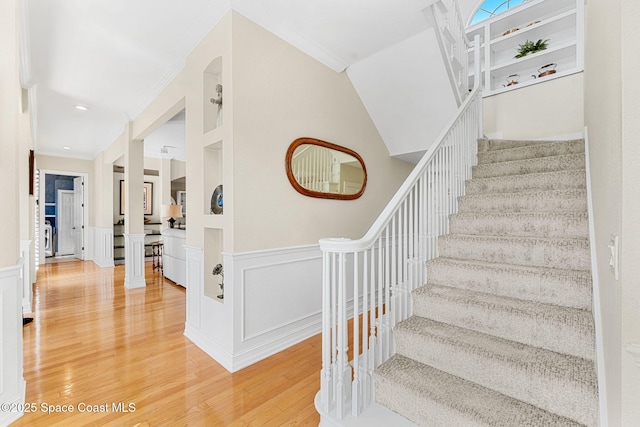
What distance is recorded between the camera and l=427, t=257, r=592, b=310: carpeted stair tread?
1.55 metres

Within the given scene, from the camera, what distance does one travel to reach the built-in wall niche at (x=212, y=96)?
8.50 ft

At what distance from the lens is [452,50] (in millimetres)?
2955

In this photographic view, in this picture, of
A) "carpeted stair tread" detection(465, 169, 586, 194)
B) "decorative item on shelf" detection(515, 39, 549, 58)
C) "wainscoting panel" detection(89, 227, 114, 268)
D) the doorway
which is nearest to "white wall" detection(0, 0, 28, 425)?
"carpeted stair tread" detection(465, 169, 586, 194)

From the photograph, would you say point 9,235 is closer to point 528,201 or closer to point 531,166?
point 528,201

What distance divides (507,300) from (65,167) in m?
8.96

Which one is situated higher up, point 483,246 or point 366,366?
point 483,246

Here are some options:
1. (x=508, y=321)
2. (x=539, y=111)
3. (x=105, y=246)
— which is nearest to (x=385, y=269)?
(x=508, y=321)

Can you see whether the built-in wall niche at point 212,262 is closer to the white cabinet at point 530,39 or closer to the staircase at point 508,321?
the staircase at point 508,321

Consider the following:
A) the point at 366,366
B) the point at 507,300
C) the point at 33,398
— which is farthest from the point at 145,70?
the point at 507,300

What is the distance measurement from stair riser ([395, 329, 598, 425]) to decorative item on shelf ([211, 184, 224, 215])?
1.79 m

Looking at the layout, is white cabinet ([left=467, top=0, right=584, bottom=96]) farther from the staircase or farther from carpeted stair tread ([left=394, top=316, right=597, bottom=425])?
carpeted stair tread ([left=394, top=316, right=597, bottom=425])

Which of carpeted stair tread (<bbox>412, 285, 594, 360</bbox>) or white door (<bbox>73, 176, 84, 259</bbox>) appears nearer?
carpeted stair tread (<bbox>412, 285, 594, 360</bbox>)

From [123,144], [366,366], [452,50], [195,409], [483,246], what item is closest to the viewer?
[366,366]

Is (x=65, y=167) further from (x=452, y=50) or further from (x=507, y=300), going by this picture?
(x=507, y=300)
